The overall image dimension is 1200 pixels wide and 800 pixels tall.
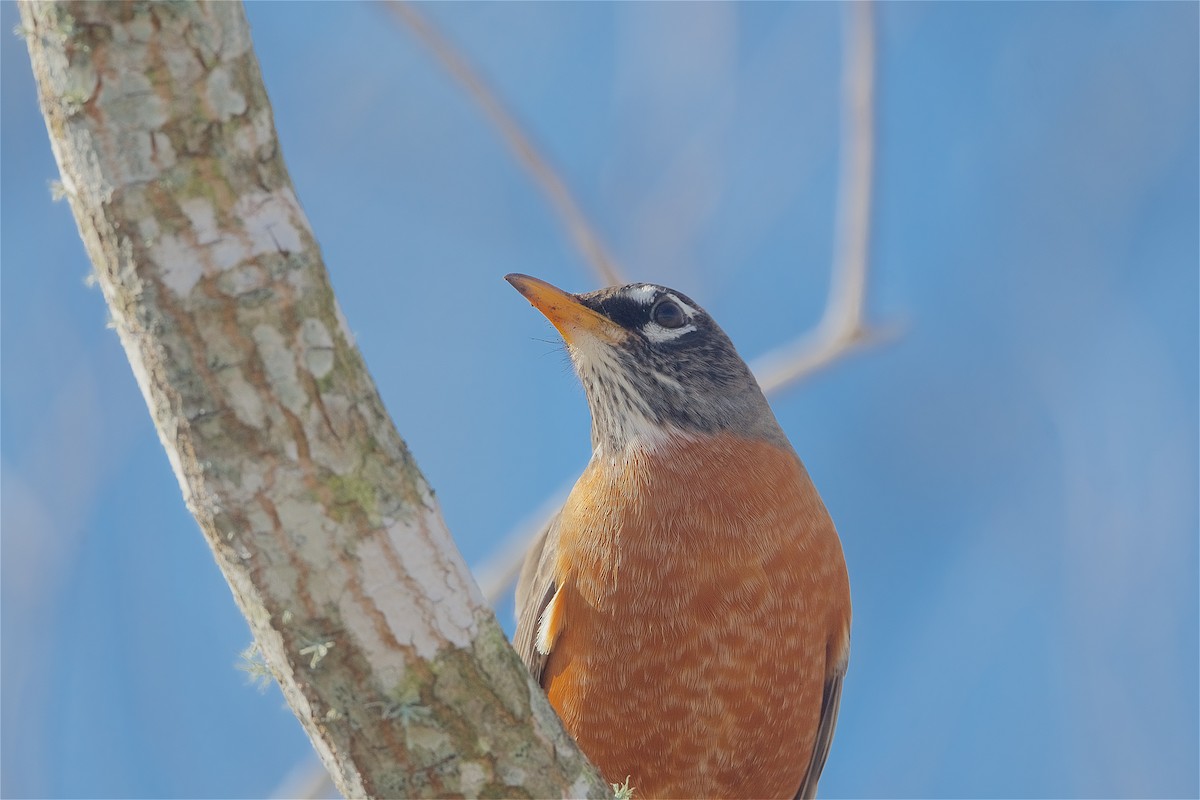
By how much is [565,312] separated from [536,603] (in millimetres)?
1275

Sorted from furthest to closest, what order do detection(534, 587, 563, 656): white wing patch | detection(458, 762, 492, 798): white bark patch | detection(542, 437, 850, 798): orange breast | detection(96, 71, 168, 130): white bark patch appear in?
detection(534, 587, 563, 656): white wing patch, detection(542, 437, 850, 798): orange breast, detection(458, 762, 492, 798): white bark patch, detection(96, 71, 168, 130): white bark patch

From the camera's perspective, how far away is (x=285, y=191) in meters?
2.41

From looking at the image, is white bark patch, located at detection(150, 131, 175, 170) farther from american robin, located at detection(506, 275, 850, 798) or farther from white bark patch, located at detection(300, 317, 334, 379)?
american robin, located at detection(506, 275, 850, 798)

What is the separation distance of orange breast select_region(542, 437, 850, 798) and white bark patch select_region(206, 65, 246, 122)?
248cm

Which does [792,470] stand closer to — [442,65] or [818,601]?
[818,601]

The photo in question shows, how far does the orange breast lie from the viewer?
419 cm

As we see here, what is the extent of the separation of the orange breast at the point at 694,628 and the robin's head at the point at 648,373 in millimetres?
422

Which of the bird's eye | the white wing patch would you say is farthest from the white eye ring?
the white wing patch

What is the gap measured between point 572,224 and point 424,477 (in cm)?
248

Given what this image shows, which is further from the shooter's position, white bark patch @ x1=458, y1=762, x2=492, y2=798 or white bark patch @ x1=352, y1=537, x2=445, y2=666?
white bark patch @ x1=458, y1=762, x2=492, y2=798

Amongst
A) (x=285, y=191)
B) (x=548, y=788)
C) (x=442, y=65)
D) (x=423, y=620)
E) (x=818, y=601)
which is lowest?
(x=818, y=601)

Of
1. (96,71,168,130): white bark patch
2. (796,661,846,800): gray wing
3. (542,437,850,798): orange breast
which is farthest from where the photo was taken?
(796,661,846,800): gray wing

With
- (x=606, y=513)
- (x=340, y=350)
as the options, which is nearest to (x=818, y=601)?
(x=606, y=513)

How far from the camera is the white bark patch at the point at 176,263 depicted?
89.9 inches
